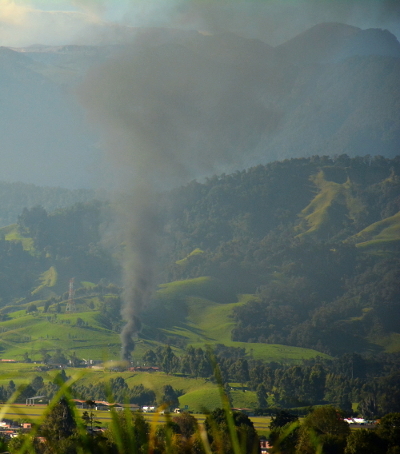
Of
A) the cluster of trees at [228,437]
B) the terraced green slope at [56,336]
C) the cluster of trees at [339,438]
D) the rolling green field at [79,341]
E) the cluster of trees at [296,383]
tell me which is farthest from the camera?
the rolling green field at [79,341]

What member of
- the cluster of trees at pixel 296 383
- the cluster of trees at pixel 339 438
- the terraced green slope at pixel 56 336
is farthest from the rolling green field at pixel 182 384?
the cluster of trees at pixel 339 438

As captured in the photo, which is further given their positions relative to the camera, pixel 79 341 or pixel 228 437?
pixel 79 341

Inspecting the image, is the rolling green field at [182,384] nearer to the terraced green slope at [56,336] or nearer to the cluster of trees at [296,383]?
the cluster of trees at [296,383]

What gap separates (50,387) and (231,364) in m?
39.3

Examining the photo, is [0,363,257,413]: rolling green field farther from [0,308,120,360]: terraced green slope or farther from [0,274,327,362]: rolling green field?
[0,274,327,362]: rolling green field

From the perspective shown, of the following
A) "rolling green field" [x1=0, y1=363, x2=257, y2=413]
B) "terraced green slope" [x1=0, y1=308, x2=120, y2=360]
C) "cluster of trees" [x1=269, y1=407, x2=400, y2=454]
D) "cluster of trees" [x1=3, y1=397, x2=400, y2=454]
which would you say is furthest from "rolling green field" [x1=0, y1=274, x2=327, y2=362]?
"cluster of trees" [x1=269, y1=407, x2=400, y2=454]

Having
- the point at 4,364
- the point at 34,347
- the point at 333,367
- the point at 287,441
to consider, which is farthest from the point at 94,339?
the point at 287,441

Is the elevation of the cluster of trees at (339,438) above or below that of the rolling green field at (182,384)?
below

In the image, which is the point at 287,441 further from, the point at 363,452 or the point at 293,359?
the point at 293,359

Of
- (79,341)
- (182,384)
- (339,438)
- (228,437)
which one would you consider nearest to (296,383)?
(182,384)

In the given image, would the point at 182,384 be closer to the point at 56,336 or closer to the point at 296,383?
the point at 296,383

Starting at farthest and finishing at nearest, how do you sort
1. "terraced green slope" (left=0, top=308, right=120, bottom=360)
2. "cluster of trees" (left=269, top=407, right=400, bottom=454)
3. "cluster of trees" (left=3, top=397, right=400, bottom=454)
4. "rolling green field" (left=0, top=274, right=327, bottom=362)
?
"rolling green field" (left=0, top=274, right=327, bottom=362)
"terraced green slope" (left=0, top=308, right=120, bottom=360)
"cluster of trees" (left=269, top=407, right=400, bottom=454)
"cluster of trees" (left=3, top=397, right=400, bottom=454)

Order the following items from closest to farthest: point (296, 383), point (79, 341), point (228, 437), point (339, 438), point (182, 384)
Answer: point (228, 437) < point (339, 438) < point (296, 383) < point (182, 384) < point (79, 341)

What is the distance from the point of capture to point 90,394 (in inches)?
4227
